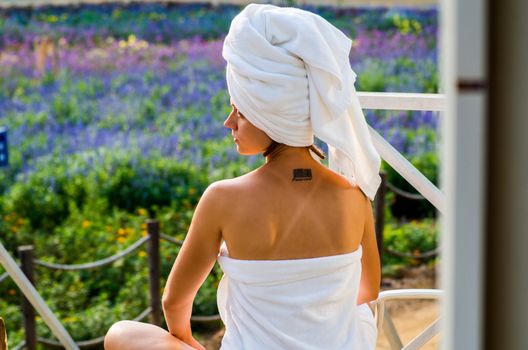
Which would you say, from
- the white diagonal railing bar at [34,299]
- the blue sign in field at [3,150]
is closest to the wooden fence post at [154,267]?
the blue sign in field at [3,150]

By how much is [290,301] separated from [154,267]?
3027 millimetres

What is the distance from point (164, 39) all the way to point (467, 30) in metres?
8.90

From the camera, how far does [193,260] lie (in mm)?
2135

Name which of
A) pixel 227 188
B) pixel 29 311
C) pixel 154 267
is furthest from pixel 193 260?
pixel 154 267

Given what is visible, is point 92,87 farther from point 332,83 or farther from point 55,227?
point 332,83

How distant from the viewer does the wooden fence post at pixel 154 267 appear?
196 inches

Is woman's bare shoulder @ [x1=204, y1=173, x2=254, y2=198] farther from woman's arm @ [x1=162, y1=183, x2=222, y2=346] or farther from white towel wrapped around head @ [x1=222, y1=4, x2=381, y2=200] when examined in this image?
white towel wrapped around head @ [x1=222, y1=4, x2=381, y2=200]

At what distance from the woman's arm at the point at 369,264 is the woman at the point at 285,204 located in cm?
8

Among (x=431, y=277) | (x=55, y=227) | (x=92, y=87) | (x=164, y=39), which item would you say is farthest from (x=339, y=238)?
(x=164, y=39)

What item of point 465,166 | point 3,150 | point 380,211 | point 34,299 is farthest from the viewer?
point 380,211

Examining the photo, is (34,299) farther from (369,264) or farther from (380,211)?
(380,211)

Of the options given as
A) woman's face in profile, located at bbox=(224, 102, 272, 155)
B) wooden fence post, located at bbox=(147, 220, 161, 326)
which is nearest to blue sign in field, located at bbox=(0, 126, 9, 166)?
wooden fence post, located at bbox=(147, 220, 161, 326)

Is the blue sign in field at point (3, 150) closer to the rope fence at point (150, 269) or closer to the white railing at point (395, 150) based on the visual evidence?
the rope fence at point (150, 269)

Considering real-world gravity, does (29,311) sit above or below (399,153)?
below
